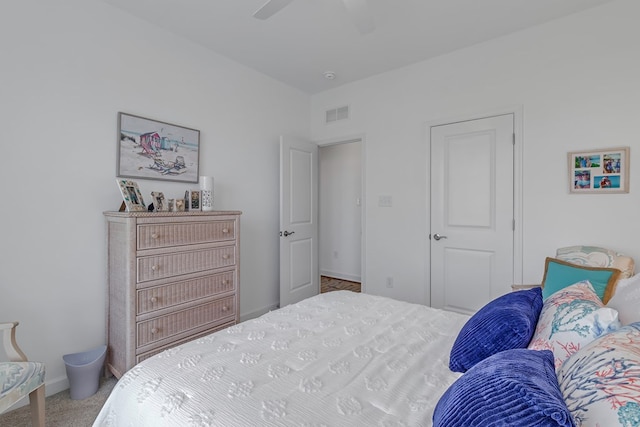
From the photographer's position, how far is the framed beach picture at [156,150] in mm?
2361

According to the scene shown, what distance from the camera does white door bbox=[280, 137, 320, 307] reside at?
352 centimetres

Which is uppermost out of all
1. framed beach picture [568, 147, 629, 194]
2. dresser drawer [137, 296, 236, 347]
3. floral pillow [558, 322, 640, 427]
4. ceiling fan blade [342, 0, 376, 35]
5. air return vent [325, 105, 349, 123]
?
air return vent [325, 105, 349, 123]

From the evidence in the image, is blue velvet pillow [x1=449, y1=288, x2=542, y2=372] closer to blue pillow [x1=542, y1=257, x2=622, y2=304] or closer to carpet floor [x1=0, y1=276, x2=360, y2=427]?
blue pillow [x1=542, y1=257, x2=622, y2=304]

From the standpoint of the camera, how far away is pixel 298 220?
12.3ft

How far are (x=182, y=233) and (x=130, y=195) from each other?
45 cm

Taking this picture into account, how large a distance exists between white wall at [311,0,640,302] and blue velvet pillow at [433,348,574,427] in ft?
7.27

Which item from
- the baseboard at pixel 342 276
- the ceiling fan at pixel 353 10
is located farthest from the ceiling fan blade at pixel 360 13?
the baseboard at pixel 342 276

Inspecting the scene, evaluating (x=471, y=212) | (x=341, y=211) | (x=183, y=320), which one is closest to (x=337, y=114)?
(x=341, y=211)

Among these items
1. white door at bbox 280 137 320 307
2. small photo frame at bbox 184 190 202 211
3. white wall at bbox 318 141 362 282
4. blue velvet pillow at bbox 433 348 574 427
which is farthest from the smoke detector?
blue velvet pillow at bbox 433 348 574 427

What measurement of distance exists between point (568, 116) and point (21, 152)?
13.3ft

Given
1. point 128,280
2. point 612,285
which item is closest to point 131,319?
point 128,280

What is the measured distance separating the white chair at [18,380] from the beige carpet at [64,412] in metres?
0.28

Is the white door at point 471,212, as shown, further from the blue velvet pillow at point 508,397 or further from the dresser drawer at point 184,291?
the blue velvet pillow at point 508,397

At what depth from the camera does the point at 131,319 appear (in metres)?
1.98
